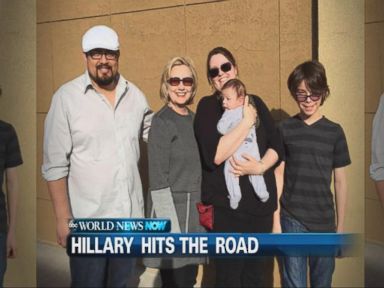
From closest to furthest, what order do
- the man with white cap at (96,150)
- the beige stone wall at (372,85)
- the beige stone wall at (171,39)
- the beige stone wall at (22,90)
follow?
the man with white cap at (96,150), the beige stone wall at (372,85), the beige stone wall at (171,39), the beige stone wall at (22,90)

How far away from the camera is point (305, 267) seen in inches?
136

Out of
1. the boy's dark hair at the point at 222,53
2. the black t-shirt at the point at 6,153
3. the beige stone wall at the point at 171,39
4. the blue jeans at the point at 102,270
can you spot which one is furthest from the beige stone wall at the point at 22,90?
the boy's dark hair at the point at 222,53

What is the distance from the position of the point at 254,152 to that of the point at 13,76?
5.96 ft

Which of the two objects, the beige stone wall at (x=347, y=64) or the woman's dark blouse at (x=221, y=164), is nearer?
the woman's dark blouse at (x=221, y=164)

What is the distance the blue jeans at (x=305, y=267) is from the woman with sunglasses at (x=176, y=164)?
0.54 meters

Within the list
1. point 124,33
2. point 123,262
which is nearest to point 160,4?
point 124,33

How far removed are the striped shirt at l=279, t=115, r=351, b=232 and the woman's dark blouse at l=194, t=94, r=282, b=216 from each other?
0.08m

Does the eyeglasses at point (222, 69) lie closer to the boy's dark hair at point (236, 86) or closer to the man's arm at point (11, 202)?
the boy's dark hair at point (236, 86)

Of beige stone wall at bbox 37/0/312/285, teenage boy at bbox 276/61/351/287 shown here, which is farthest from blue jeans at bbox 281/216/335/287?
beige stone wall at bbox 37/0/312/285

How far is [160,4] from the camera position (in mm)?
3984

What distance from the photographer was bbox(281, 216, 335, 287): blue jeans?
3.42m

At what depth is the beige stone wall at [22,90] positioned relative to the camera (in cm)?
398

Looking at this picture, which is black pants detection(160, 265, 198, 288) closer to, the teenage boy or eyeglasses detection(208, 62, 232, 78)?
the teenage boy

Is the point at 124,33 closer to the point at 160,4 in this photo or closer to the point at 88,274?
the point at 160,4
